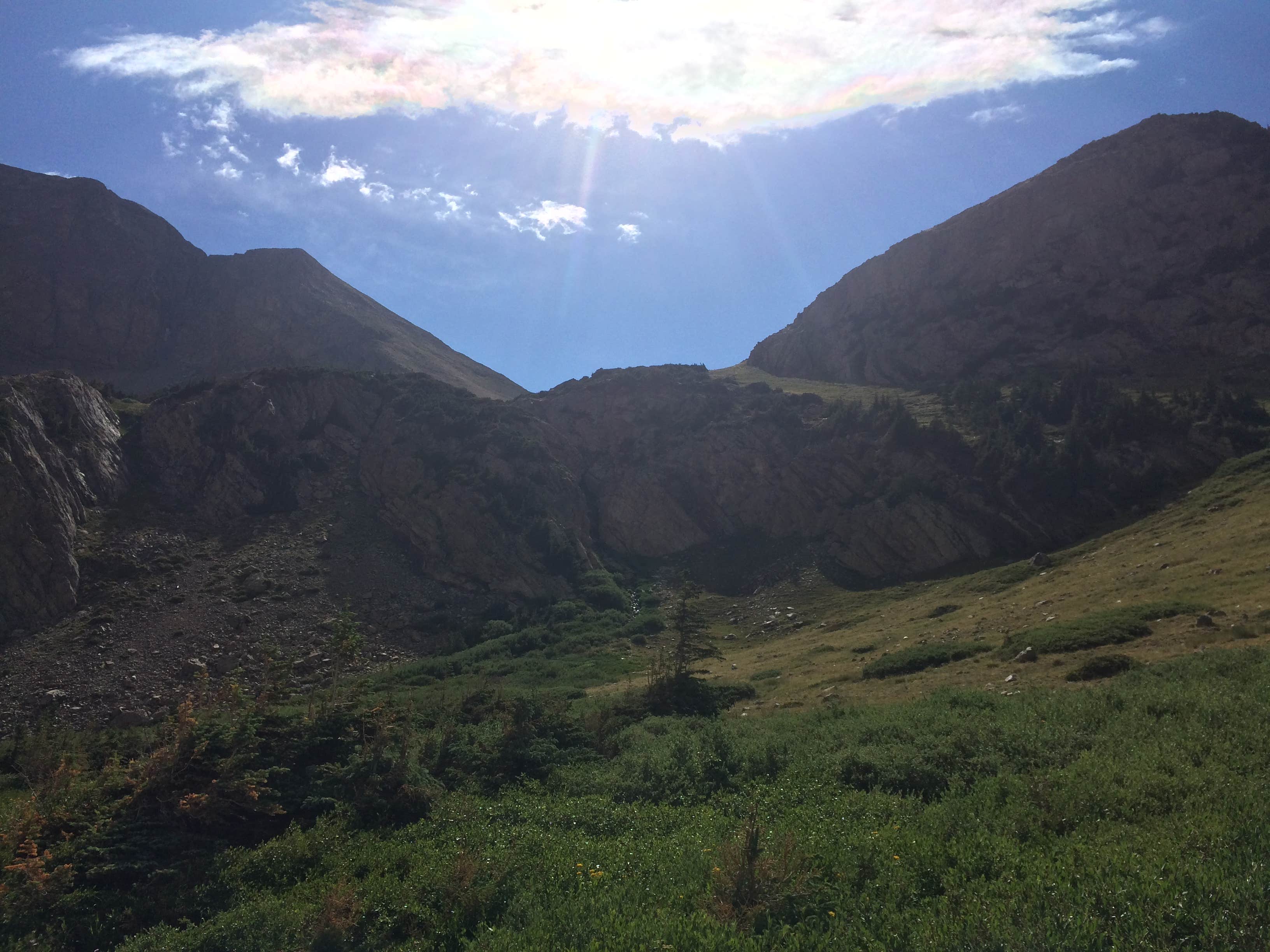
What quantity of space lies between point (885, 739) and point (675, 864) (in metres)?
6.25

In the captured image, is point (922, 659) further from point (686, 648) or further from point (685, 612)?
A: point (685, 612)

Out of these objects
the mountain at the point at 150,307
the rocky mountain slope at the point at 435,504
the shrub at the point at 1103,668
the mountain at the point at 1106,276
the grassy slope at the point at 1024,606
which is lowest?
the grassy slope at the point at 1024,606

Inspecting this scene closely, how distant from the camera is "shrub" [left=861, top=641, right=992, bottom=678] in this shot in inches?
928

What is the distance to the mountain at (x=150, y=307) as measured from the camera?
10062cm

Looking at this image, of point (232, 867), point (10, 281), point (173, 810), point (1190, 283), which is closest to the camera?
point (232, 867)

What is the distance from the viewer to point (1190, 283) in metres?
66.8

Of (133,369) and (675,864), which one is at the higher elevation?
(133,369)

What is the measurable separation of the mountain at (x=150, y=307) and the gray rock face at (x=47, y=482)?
4739 centimetres

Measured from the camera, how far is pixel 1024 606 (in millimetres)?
30078

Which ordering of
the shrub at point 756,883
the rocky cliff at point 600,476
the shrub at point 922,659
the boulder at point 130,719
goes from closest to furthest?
the shrub at point 756,883 < the shrub at point 922,659 < the boulder at point 130,719 < the rocky cliff at point 600,476

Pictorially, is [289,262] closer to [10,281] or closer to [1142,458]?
[10,281]

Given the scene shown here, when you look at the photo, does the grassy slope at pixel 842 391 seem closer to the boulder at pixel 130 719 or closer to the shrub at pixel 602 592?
the shrub at pixel 602 592

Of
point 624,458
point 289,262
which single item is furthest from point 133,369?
point 624,458

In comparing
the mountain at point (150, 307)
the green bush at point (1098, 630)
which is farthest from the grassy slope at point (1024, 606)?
the mountain at point (150, 307)
